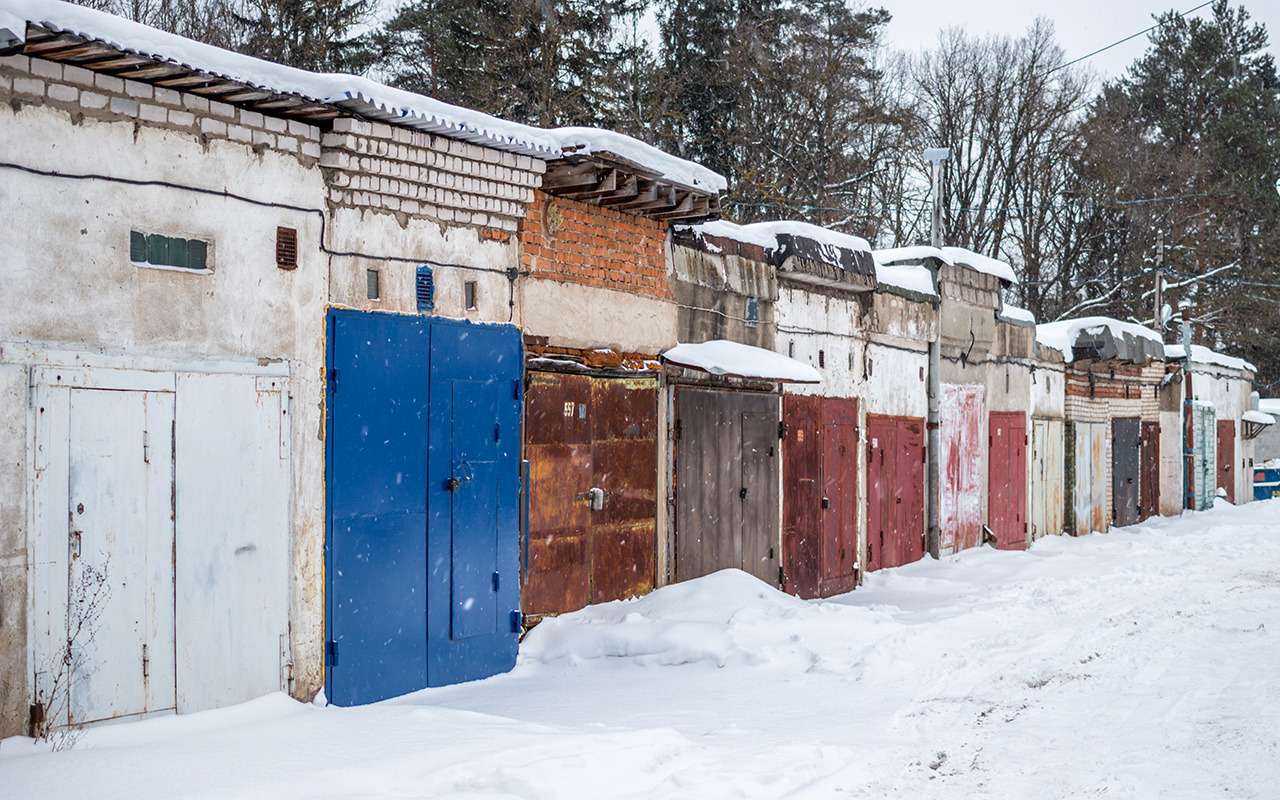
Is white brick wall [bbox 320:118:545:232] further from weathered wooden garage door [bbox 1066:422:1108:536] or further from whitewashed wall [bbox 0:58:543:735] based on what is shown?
weathered wooden garage door [bbox 1066:422:1108:536]

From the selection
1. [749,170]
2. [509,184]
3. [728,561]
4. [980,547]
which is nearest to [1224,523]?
[980,547]

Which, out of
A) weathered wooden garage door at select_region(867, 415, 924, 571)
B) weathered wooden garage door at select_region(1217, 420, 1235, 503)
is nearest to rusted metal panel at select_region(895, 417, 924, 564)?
weathered wooden garage door at select_region(867, 415, 924, 571)

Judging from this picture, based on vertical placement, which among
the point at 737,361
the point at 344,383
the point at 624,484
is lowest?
the point at 624,484

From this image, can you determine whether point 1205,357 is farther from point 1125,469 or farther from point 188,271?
point 188,271

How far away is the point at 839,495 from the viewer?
1447 centimetres

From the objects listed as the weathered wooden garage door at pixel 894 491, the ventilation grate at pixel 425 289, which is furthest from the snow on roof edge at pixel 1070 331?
the ventilation grate at pixel 425 289

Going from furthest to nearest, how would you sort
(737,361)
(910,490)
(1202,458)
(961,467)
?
1. (1202,458)
2. (961,467)
3. (910,490)
4. (737,361)

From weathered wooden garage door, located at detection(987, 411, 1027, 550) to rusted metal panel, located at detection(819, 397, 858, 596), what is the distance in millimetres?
5024

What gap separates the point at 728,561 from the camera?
1213cm

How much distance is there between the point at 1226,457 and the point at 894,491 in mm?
20689

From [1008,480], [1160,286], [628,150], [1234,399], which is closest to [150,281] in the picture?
[628,150]

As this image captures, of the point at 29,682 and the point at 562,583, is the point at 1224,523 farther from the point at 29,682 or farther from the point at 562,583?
the point at 29,682

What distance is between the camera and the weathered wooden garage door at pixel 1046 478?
69.8 ft

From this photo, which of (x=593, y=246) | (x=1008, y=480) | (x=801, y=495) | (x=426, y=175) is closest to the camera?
(x=426, y=175)
